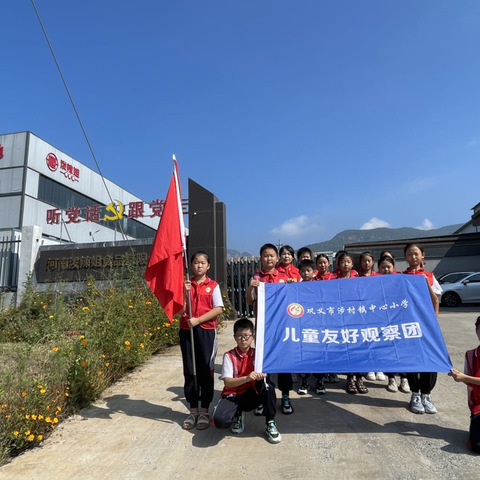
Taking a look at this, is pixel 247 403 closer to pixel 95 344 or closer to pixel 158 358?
pixel 95 344

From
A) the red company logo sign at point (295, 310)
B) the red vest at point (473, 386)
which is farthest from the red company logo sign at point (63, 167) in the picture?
the red vest at point (473, 386)

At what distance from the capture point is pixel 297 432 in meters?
3.12

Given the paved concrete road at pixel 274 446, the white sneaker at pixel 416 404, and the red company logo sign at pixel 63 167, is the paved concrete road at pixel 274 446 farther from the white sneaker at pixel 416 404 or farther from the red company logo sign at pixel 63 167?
the red company logo sign at pixel 63 167

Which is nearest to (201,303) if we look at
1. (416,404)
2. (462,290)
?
(416,404)

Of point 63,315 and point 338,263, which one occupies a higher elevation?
point 338,263

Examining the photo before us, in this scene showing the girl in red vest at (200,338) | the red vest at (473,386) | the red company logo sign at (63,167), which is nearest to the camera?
the red vest at (473,386)

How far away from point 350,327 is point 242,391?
1119 mm

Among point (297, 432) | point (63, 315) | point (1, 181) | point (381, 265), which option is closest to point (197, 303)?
point (297, 432)

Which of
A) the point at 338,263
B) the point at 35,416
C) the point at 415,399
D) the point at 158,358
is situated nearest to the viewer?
the point at 35,416

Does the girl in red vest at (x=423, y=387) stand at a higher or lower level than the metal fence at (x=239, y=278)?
lower

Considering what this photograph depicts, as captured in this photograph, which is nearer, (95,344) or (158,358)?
(95,344)

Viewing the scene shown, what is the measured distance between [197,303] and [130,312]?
2.86 m

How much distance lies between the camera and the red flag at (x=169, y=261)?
3469mm

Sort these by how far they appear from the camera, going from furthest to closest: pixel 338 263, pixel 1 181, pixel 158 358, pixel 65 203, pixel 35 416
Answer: pixel 65 203
pixel 1 181
pixel 158 358
pixel 338 263
pixel 35 416
